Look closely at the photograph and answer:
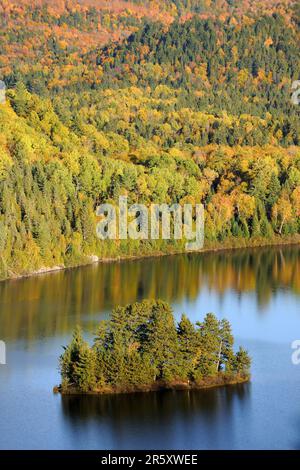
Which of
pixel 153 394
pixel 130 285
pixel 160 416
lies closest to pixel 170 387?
pixel 153 394

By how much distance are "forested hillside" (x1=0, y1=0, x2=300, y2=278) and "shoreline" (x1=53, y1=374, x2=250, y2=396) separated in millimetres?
19634

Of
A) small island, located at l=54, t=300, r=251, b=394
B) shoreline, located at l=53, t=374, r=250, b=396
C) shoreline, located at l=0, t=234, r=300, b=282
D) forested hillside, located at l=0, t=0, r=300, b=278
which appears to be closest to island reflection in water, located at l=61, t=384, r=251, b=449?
shoreline, located at l=53, t=374, r=250, b=396

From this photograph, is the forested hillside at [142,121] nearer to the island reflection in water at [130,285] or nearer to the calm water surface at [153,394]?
the island reflection in water at [130,285]

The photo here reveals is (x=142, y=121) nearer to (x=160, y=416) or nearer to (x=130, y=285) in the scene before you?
(x=130, y=285)

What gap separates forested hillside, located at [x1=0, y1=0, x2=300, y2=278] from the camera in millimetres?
55688

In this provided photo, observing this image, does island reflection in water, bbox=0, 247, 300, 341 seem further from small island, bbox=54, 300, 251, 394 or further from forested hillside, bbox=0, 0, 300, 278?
small island, bbox=54, 300, 251, 394

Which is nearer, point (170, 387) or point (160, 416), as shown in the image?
point (160, 416)

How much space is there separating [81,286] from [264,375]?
57.9 feet

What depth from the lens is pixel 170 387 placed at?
30719 mm

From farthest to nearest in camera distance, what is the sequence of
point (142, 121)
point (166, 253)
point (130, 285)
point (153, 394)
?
point (142, 121) → point (166, 253) → point (130, 285) → point (153, 394)

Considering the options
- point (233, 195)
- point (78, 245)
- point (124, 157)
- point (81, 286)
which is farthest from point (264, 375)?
point (124, 157)

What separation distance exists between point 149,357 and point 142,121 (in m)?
55.9

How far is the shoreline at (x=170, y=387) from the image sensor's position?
99.6ft
